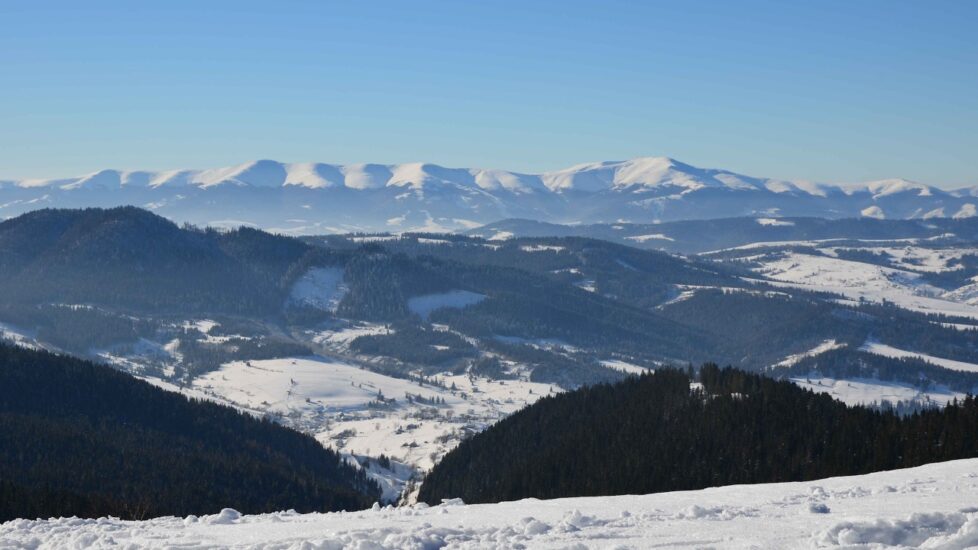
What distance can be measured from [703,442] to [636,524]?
96.1 metres

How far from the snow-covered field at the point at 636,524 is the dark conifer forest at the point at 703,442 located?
5446 cm

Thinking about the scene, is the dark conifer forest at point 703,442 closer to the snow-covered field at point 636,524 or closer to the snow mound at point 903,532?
the snow-covered field at point 636,524

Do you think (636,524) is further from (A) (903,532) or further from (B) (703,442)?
(B) (703,442)

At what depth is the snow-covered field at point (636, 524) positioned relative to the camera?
4269 centimetres

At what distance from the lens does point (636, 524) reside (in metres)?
48.9

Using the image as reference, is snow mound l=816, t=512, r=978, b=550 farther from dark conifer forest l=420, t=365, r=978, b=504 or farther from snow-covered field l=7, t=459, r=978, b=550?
dark conifer forest l=420, t=365, r=978, b=504

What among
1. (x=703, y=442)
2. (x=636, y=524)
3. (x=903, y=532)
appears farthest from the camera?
(x=703, y=442)

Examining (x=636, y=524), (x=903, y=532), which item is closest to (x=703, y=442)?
(x=636, y=524)

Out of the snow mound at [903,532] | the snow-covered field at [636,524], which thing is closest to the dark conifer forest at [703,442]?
the snow-covered field at [636,524]

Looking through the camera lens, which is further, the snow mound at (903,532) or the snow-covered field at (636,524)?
the snow-covered field at (636,524)

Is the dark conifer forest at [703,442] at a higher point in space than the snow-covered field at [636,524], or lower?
lower

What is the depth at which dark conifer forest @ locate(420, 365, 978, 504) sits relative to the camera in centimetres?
11958

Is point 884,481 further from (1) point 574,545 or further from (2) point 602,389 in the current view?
(2) point 602,389

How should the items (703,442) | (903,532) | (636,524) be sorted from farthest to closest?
(703,442)
(636,524)
(903,532)
